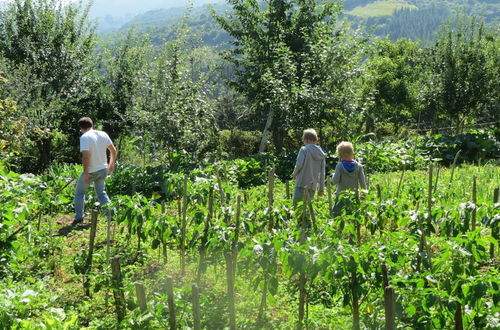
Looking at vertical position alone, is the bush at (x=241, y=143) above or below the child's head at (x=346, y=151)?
below

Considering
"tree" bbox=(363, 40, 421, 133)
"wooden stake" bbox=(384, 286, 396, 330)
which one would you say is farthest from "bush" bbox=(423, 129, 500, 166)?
"wooden stake" bbox=(384, 286, 396, 330)

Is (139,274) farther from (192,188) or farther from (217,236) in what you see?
(217,236)

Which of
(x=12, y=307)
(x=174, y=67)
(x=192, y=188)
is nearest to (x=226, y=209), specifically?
(x=192, y=188)

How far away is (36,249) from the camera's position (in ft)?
16.0

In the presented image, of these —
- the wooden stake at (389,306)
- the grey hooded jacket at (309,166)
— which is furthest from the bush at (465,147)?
the wooden stake at (389,306)

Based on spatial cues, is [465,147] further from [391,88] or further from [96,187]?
[391,88]

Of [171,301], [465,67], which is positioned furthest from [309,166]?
[465,67]

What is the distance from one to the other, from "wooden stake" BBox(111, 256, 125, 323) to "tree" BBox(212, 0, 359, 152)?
9.64 meters

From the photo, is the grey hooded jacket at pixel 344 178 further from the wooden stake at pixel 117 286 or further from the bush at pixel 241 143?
the bush at pixel 241 143

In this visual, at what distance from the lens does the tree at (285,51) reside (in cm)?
1295

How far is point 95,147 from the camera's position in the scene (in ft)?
21.2

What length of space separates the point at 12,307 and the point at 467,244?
3294 millimetres

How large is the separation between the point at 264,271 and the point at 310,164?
266 cm

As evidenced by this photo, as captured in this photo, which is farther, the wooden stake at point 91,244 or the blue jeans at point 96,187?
the blue jeans at point 96,187
